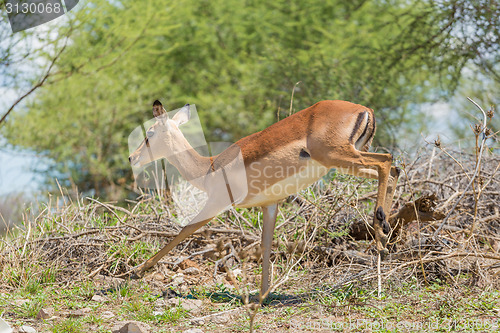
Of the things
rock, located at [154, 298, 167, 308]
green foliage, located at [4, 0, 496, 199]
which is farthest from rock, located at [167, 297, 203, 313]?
green foliage, located at [4, 0, 496, 199]

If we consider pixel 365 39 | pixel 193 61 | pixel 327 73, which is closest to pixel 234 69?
pixel 193 61

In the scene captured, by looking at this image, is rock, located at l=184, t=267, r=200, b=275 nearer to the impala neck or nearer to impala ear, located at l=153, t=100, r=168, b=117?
the impala neck

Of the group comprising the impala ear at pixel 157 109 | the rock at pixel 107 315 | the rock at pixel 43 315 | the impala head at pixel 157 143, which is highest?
the impala ear at pixel 157 109

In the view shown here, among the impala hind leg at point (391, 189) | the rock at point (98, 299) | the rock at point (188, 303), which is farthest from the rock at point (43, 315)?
the impala hind leg at point (391, 189)

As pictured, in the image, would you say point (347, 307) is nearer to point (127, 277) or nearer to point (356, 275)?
point (356, 275)

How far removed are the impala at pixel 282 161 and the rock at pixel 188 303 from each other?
1.26 ft

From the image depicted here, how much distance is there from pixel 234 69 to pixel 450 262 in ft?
40.0

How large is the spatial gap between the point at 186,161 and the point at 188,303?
A: 126 centimetres

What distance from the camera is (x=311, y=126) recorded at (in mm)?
4379

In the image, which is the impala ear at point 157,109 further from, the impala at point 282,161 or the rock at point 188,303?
the rock at point 188,303

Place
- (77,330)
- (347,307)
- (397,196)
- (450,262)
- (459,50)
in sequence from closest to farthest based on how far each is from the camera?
(77,330) → (347,307) → (450,262) → (397,196) → (459,50)

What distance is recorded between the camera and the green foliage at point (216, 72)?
457 inches

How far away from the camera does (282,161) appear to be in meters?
4.35

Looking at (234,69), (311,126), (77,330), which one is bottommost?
(234,69)
